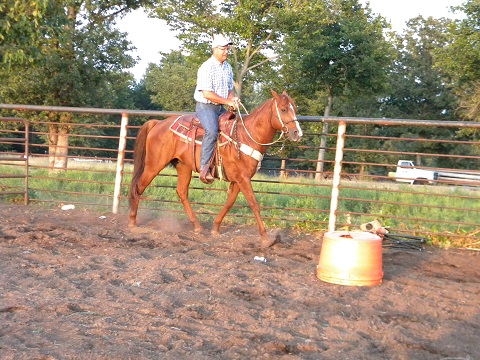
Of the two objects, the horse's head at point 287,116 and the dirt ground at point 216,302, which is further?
the horse's head at point 287,116

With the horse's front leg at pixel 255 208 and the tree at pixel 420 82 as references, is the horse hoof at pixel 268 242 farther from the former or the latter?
the tree at pixel 420 82

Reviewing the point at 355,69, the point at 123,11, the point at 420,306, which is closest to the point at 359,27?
the point at 355,69

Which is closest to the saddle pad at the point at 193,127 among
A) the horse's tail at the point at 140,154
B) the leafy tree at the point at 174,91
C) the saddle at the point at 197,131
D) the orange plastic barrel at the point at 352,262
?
the saddle at the point at 197,131

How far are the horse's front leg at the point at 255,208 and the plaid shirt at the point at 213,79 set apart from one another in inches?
49.0

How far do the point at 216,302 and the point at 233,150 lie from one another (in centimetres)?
344

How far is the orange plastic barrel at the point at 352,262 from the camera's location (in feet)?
17.9

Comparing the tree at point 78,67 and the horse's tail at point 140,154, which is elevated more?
the tree at point 78,67

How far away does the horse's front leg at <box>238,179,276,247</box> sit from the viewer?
23.9 feet

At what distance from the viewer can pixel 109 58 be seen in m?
23.7

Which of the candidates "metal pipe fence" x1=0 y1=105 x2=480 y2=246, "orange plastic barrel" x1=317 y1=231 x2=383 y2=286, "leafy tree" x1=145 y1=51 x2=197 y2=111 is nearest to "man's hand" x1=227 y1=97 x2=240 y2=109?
"metal pipe fence" x1=0 y1=105 x2=480 y2=246

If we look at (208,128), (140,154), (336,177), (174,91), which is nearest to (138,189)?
(140,154)

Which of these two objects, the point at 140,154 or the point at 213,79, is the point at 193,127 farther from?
the point at 140,154

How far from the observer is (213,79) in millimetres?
7887

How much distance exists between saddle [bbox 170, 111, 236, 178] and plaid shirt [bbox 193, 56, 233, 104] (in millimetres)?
322
